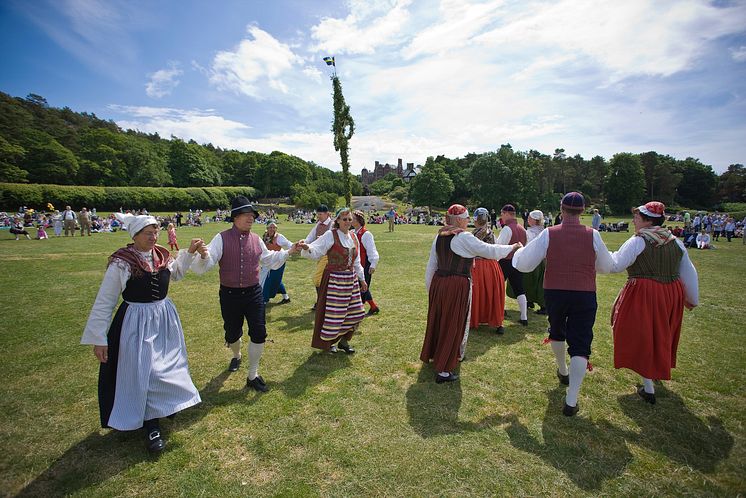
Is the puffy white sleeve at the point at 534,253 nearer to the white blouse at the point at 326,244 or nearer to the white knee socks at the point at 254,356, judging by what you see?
the white blouse at the point at 326,244

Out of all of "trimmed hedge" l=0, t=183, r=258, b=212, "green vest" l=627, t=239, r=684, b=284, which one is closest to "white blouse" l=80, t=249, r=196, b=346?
"green vest" l=627, t=239, r=684, b=284

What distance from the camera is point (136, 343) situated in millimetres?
3254

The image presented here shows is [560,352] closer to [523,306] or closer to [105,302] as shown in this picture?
[523,306]

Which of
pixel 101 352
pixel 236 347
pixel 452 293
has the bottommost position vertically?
pixel 236 347

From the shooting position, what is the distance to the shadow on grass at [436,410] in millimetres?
3576

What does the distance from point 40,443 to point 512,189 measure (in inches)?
2434

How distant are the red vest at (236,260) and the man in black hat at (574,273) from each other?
3.15m

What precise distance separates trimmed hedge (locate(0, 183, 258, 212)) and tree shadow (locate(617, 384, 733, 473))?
35.8 m

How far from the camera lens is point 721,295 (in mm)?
8836

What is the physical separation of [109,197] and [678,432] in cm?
5904

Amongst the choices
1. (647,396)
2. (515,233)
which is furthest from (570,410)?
(515,233)

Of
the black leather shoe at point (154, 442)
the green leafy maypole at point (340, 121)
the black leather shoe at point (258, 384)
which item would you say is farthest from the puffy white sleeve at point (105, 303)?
the green leafy maypole at point (340, 121)

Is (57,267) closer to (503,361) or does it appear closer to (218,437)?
(218,437)

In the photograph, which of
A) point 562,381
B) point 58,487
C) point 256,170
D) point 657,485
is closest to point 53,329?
point 58,487
